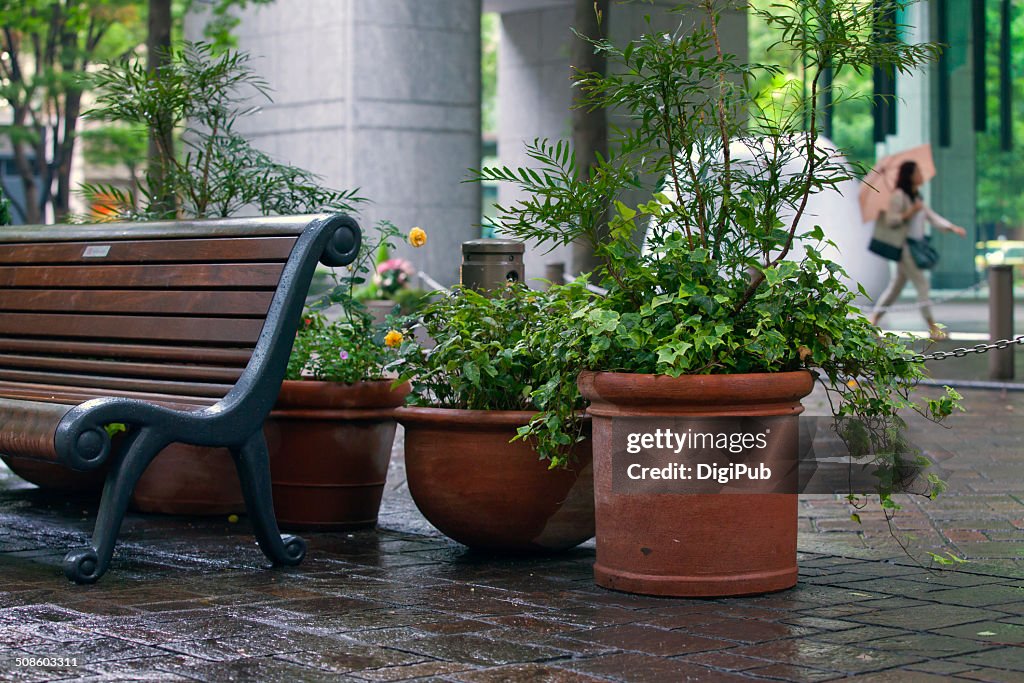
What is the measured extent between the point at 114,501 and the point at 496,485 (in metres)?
1.30

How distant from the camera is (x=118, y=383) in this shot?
544cm

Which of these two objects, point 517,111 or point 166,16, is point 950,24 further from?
point 166,16

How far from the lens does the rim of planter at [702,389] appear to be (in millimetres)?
4324

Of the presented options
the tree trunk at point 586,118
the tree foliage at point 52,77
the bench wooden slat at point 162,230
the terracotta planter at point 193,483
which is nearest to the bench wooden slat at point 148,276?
the bench wooden slat at point 162,230

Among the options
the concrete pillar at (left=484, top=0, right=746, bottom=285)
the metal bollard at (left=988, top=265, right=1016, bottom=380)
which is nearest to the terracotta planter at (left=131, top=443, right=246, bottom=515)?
the metal bollard at (left=988, top=265, right=1016, bottom=380)

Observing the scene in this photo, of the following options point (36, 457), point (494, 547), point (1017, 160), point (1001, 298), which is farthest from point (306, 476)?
point (1017, 160)

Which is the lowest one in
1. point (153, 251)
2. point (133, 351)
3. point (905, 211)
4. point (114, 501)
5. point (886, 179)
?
point (114, 501)

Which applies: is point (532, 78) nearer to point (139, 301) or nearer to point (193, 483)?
point (193, 483)

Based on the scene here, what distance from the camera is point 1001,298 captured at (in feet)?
38.7

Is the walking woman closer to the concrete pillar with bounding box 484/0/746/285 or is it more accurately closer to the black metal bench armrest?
the concrete pillar with bounding box 484/0/746/285

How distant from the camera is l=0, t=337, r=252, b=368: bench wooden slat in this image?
16.7 feet

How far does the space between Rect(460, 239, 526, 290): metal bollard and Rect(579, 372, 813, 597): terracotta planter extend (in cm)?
143

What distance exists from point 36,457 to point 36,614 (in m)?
0.64

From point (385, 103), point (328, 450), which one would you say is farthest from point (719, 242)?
point (385, 103)
